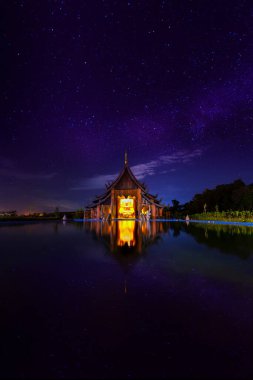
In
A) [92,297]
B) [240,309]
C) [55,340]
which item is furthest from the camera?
[92,297]

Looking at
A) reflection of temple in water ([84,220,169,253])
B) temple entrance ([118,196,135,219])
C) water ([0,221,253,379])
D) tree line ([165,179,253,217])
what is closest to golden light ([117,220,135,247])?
reflection of temple in water ([84,220,169,253])

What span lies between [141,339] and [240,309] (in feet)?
5.58

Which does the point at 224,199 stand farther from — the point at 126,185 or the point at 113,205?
the point at 113,205

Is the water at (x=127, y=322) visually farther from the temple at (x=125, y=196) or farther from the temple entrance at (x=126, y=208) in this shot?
the temple entrance at (x=126, y=208)

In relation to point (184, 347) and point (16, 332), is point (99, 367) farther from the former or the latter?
point (16, 332)

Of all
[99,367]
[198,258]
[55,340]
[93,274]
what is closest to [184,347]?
[99,367]

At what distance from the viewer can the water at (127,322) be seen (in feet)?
8.01

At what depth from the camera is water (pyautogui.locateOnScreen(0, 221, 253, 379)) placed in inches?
96.1

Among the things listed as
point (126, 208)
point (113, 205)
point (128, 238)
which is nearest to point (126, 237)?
point (128, 238)

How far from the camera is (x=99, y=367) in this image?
242 cm

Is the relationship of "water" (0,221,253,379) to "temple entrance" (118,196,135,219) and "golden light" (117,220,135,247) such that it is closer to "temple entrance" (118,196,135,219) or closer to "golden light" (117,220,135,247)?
"golden light" (117,220,135,247)

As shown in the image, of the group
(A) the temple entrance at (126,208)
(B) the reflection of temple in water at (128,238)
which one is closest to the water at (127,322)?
(B) the reflection of temple in water at (128,238)

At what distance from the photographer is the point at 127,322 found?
3377mm

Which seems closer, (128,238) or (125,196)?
(128,238)
